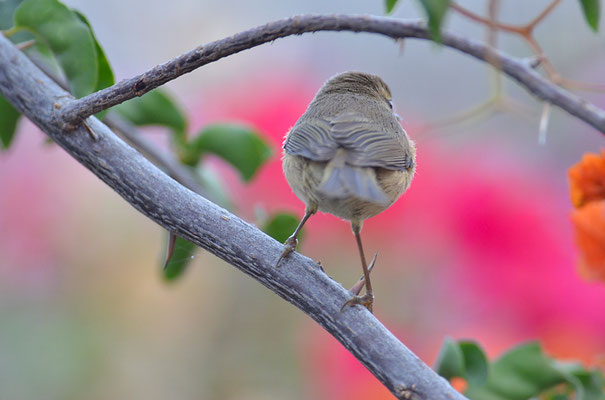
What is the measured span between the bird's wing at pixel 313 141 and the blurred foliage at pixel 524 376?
441 mm

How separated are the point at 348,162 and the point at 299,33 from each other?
43 centimetres

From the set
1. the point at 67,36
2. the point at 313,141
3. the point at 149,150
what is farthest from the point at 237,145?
the point at 67,36

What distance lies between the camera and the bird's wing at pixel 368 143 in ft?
4.58

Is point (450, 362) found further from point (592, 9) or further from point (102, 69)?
point (102, 69)

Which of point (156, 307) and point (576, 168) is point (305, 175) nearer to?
point (576, 168)

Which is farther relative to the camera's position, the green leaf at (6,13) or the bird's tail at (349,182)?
the green leaf at (6,13)

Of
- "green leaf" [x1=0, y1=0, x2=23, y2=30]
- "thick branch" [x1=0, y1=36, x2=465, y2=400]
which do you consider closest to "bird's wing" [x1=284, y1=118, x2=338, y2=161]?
"thick branch" [x1=0, y1=36, x2=465, y2=400]

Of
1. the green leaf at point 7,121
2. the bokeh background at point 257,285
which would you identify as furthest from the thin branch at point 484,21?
the bokeh background at point 257,285

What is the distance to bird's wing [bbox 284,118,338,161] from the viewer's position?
1.39 meters

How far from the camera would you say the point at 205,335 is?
9.45 ft

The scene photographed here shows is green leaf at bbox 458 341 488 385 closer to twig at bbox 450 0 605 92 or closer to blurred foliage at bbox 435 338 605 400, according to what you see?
blurred foliage at bbox 435 338 605 400

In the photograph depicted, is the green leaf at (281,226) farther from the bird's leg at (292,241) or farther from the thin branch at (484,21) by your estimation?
the thin branch at (484,21)

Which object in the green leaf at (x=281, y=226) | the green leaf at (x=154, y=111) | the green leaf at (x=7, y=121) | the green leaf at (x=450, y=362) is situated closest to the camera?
the green leaf at (x=450, y=362)

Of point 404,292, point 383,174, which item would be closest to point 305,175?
point 383,174
